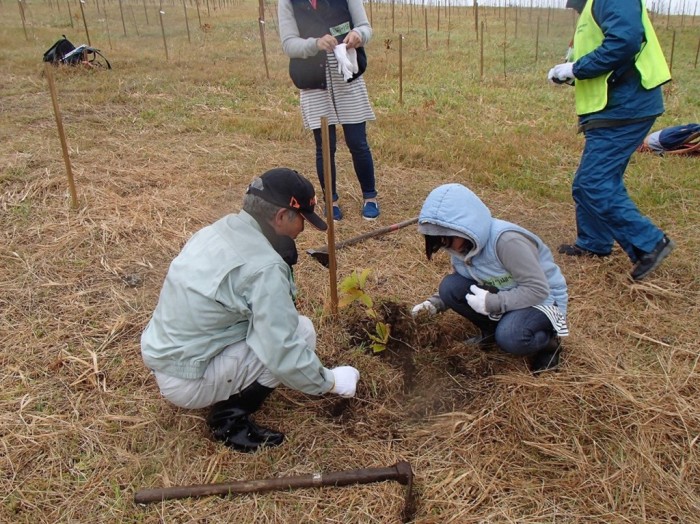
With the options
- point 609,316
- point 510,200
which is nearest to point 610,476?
point 609,316

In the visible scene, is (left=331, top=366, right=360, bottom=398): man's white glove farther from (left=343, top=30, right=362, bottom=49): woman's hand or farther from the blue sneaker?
(left=343, top=30, right=362, bottom=49): woman's hand

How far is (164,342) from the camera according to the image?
1902 millimetres

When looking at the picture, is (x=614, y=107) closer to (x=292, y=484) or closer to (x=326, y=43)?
(x=326, y=43)

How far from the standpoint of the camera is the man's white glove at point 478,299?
2238mm

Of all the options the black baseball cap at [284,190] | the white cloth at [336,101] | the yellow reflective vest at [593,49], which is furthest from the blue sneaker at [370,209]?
the black baseball cap at [284,190]

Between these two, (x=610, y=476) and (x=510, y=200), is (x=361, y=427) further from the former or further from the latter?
(x=510, y=200)

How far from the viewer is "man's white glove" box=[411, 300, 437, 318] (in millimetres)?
2609

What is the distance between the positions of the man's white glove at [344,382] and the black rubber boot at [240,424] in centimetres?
25

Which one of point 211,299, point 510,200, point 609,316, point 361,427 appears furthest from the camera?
point 510,200

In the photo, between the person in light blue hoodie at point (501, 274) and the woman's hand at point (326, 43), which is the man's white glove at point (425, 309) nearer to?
the person in light blue hoodie at point (501, 274)

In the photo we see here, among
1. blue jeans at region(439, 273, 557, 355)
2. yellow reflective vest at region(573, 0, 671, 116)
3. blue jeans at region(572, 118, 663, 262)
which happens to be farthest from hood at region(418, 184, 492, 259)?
yellow reflective vest at region(573, 0, 671, 116)

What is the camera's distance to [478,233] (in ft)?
6.86

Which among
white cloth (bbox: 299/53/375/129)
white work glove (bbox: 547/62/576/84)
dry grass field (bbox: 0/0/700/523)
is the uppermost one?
white work glove (bbox: 547/62/576/84)

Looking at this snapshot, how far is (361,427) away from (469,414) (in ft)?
1.38
